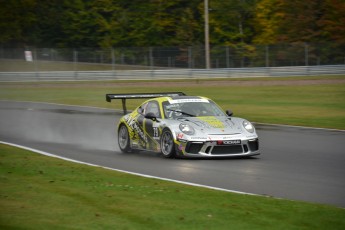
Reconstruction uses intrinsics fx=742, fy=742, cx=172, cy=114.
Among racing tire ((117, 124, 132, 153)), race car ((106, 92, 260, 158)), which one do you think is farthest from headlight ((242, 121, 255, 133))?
racing tire ((117, 124, 132, 153))

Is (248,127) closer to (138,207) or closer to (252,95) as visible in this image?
(138,207)

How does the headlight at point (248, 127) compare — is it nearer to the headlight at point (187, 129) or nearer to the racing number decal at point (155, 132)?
the headlight at point (187, 129)

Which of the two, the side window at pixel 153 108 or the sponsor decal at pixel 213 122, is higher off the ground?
the side window at pixel 153 108

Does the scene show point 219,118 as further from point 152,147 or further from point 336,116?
point 336,116

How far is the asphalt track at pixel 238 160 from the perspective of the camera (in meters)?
10.7

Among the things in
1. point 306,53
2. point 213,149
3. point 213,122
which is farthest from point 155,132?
point 306,53

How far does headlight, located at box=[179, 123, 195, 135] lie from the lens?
1429cm

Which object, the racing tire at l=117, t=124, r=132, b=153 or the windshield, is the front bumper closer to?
the windshield

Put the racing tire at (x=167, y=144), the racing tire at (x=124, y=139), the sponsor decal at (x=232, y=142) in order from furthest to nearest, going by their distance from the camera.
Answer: the racing tire at (x=124, y=139)
the racing tire at (x=167, y=144)
the sponsor decal at (x=232, y=142)

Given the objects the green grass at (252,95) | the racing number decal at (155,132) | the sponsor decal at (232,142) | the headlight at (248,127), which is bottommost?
the green grass at (252,95)

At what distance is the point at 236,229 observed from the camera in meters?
7.32

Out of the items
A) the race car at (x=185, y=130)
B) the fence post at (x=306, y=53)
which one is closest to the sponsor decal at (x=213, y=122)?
the race car at (x=185, y=130)

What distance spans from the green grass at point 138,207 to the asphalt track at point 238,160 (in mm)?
1009

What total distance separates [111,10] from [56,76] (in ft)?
70.5
